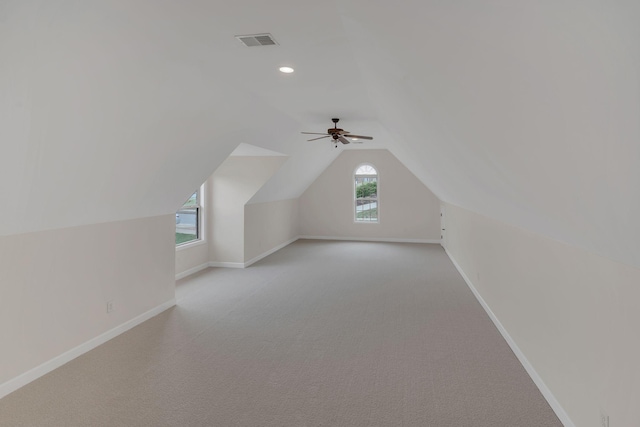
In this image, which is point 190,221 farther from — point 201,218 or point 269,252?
point 269,252

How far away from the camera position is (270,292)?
17.2 feet

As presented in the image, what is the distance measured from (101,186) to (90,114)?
0.89 metres

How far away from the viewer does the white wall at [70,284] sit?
270 cm

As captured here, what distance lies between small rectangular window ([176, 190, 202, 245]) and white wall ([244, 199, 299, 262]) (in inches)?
35.1

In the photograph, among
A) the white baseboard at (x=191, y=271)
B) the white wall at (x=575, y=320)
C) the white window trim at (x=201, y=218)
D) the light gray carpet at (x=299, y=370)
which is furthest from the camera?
the white window trim at (x=201, y=218)

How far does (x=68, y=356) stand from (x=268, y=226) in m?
5.25

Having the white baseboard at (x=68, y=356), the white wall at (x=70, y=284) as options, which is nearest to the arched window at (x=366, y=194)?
the white wall at (x=70, y=284)

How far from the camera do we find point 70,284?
3.17m

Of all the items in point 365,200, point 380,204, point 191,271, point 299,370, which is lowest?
point 299,370

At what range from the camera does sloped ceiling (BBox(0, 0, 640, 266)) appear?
3.01ft

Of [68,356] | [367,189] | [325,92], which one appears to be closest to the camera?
[68,356]

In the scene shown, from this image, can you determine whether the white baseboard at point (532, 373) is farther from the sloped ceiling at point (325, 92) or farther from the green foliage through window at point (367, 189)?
the green foliage through window at point (367, 189)

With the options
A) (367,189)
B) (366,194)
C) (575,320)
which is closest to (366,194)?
(366,194)

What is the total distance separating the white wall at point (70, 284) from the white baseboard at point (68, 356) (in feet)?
0.12
